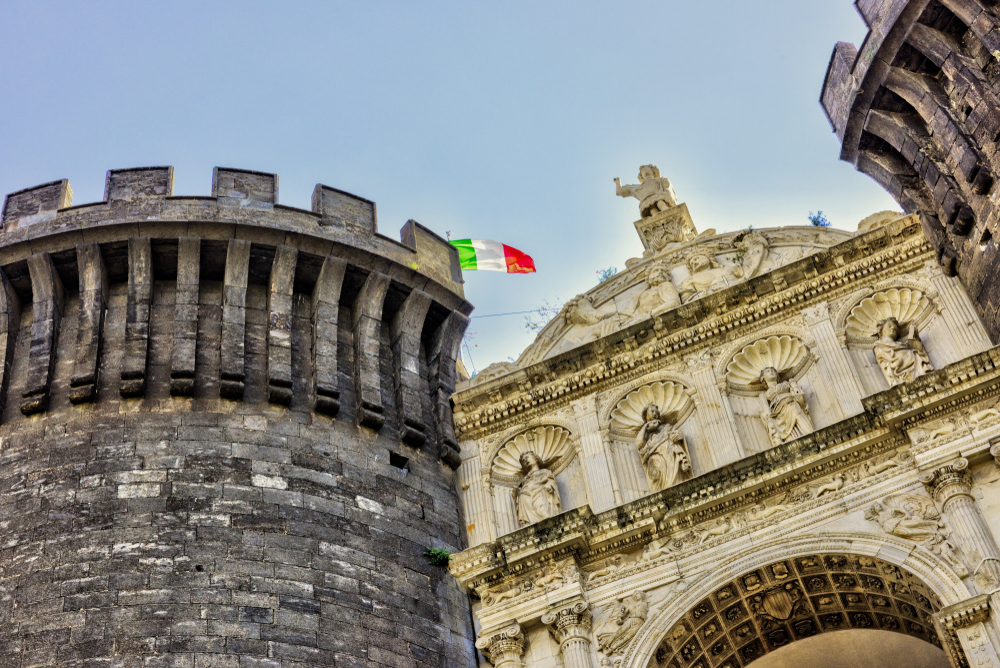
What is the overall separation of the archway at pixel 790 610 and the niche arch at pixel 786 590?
0.4 inches

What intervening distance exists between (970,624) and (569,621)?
407 cm

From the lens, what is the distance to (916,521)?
13.5 metres

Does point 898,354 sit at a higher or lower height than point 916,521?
higher

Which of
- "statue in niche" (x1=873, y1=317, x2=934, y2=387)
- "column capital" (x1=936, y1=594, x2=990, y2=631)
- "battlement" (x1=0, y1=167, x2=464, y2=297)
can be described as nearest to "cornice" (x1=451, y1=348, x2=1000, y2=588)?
"statue in niche" (x1=873, y1=317, x2=934, y2=387)

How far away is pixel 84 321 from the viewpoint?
54.4 ft

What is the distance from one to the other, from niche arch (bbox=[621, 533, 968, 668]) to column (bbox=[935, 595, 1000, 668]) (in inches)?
28.4

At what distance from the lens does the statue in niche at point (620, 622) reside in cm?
1409

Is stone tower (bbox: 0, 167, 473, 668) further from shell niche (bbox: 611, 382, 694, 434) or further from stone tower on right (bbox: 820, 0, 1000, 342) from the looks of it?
stone tower on right (bbox: 820, 0, 1000, 342)

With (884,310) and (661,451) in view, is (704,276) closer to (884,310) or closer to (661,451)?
(884,310)

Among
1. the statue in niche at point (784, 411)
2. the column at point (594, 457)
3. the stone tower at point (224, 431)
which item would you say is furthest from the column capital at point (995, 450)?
the stone tower at point (224, 431)

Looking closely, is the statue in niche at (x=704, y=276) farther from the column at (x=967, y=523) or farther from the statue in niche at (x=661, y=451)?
the column at (x=967, y=523)

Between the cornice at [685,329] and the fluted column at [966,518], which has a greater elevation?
the cornice at [685,329]

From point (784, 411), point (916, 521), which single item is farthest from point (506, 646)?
point (916, 521)

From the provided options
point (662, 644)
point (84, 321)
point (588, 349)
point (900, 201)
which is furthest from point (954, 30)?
point (84, 321)
